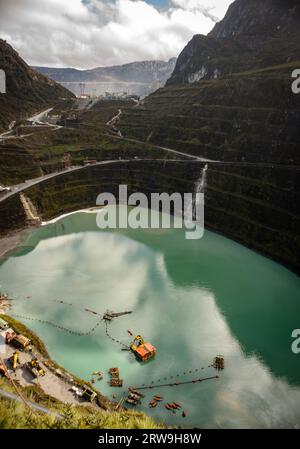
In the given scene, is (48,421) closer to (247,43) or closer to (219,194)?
(219,194)

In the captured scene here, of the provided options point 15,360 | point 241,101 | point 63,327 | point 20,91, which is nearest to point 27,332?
point 63,327

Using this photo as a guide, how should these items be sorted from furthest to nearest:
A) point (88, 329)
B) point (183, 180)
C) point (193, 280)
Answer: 1. point (183, 180)
2. point (193, 280)
3. point (88, 329)

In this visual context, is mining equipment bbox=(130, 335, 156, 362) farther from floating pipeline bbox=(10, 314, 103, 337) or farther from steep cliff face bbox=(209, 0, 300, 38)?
steep cliff face bbox=(209, 0, 300, 38)

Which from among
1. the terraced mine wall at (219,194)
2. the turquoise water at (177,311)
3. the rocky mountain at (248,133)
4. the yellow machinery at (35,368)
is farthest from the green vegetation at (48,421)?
the rocky mountain at (248,133)

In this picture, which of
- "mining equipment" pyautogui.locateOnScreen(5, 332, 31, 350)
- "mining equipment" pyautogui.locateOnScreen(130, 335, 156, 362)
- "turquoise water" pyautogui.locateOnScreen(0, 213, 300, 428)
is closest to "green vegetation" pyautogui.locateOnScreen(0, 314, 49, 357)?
"mining equipment" pyautogui.locateOnScreen(5, 332, 31, 350)

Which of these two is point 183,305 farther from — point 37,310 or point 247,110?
point 247,110
